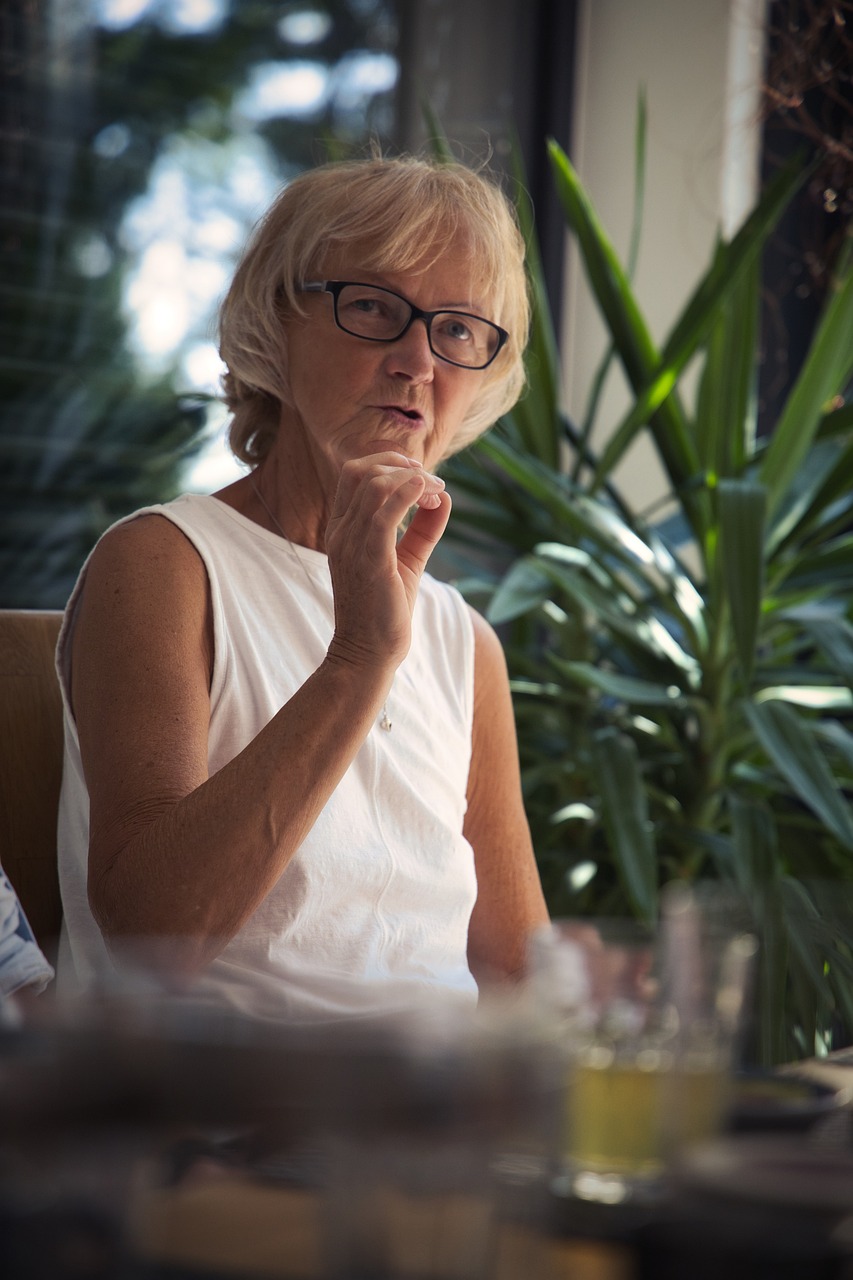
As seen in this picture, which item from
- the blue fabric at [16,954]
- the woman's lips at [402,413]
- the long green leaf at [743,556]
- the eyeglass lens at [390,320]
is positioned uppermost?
the eyeglass lens at [390,320]

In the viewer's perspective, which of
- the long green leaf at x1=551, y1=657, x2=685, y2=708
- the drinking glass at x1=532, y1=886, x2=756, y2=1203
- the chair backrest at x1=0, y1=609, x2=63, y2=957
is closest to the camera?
the drinking glass at x1=532, y1=886, x2=756, y2=1203

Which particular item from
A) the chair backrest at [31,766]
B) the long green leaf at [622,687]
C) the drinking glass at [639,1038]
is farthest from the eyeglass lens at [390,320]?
the drinking glass at [639,1038]

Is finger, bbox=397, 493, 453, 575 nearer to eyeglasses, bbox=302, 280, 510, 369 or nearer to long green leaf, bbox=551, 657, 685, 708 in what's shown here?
eyeglasses, bbox=302, 280, 510, 369

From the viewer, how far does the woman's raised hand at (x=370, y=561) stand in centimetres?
113

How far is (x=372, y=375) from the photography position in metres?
1.39

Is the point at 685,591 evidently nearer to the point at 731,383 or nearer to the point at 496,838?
the point at 731,383

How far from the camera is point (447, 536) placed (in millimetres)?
2416

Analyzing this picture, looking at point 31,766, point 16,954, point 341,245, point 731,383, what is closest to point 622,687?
point 731,383

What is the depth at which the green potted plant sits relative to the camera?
2.06 m

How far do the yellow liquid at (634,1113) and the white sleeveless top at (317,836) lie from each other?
659 millimetres

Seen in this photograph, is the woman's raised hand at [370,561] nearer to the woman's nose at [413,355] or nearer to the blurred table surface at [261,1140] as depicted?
the woman's nose at [413,355]

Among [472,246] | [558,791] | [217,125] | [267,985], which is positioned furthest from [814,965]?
[217,125]

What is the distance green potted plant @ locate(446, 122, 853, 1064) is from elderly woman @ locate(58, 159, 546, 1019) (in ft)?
1.73

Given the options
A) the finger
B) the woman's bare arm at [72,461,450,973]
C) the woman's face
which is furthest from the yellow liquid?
the woman's face
